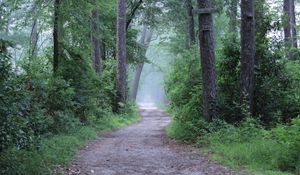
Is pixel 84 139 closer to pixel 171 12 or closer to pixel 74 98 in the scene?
pixel 74 98

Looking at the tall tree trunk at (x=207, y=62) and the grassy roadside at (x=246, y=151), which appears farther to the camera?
the tall tree trunk at (x=207, y=62)

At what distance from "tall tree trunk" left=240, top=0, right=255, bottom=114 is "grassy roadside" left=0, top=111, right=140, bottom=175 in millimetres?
5265

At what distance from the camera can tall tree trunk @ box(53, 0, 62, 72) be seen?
15.1 meters

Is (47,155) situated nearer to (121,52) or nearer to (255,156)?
(255,156)

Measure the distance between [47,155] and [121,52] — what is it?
648 inches

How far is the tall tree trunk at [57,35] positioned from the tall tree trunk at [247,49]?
6.17m

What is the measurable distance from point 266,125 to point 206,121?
1902 mm

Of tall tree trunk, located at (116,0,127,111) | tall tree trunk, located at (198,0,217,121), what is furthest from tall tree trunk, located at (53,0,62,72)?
Answer: tall tree trunk, located at (116,0,127,111)

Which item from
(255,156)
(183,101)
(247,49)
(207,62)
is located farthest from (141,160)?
(183,101)

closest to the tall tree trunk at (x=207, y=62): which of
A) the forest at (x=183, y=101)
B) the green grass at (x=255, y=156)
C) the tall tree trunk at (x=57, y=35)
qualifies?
the forest at (x=183, y=101)

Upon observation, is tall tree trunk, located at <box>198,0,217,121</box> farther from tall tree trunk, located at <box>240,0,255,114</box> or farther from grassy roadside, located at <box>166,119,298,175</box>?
grassy roadside, located at <box>166,119,298,175</box>

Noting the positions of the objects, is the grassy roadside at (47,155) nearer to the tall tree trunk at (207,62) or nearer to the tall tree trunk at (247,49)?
the tall tree trunk at (207,62)

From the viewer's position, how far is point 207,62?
14.1 meters

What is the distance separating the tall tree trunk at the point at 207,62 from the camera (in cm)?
1402
